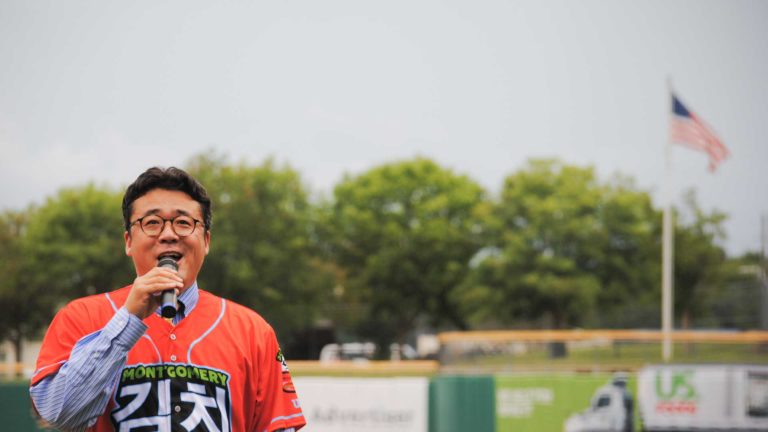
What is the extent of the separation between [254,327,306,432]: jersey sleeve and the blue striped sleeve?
1.63 feet

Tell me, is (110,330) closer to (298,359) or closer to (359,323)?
(298,359)

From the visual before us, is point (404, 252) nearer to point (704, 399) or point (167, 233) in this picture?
point (704, 399)

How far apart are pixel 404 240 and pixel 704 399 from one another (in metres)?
44.7

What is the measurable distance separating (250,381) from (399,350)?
160ft

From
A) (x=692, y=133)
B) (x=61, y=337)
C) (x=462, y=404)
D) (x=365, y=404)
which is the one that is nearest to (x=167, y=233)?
(x=61, y=337)

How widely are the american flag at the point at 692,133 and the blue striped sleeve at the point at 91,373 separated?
2316 cm

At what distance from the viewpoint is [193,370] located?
272 cm

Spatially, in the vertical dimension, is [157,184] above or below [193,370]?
above

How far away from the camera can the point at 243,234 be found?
4988 cm

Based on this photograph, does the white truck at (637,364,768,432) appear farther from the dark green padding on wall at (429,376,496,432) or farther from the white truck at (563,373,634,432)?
the dark green padding on wall at (429,376,496,432)

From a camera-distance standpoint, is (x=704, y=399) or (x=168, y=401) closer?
(x=168, y=401)

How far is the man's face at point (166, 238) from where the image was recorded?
2.73 metres

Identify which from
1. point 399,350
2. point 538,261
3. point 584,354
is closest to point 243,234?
point 399,350

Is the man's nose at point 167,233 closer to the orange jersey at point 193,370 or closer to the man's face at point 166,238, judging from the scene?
the man's face at point 166,238
